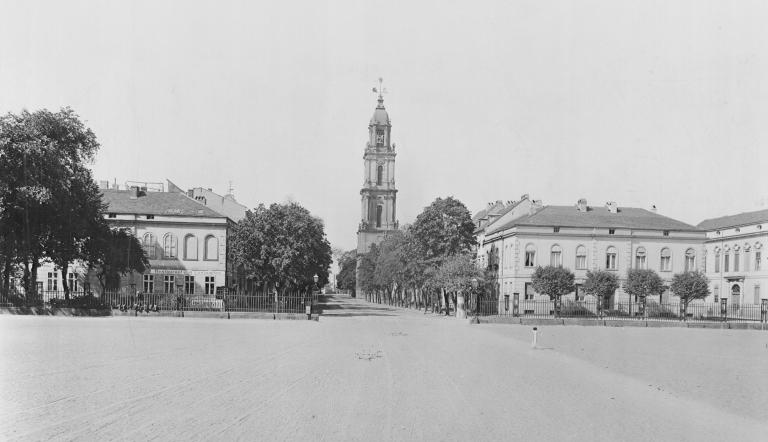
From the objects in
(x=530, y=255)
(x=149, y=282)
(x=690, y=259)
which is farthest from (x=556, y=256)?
(x=149, y=282)

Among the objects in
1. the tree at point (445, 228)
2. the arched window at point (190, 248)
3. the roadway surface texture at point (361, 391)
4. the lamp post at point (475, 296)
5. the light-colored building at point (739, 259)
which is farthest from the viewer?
the tree at point (445, 228)

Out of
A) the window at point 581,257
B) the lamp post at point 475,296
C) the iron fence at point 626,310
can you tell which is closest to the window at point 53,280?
the lamp post at point 475,296

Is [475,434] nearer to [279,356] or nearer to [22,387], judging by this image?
[22,387]

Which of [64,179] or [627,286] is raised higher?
[64,179]

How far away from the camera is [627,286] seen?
2160 inches

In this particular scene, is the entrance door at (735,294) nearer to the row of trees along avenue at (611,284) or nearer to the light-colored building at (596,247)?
the light-colored building at (596,247)

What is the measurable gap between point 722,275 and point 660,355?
142 ft

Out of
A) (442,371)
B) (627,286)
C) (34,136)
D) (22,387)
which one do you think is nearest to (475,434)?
(442,371)

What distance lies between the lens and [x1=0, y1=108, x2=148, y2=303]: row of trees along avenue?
36312mm

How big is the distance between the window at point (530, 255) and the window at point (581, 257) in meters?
3.68

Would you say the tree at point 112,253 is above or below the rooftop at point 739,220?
below

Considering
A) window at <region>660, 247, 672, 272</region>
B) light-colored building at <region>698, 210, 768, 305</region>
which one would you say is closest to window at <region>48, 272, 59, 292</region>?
window at <region>660, 247, 672, 272</region>

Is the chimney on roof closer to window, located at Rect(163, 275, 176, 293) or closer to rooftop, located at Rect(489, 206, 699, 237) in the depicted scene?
rooftop, located at Rect(489, 206, 699, 237)

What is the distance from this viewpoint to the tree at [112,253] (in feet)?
149
